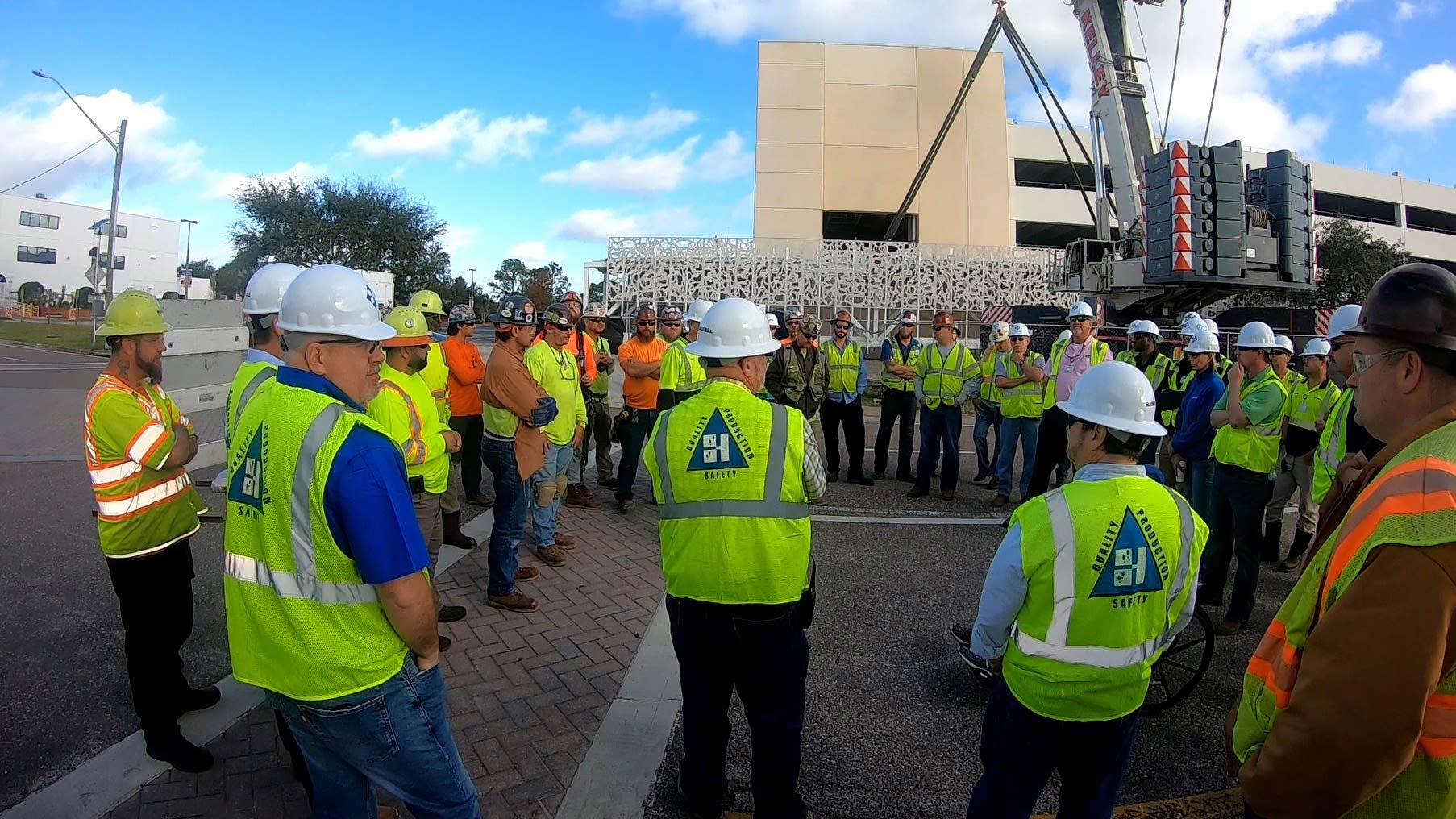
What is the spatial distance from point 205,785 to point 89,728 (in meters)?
0.89

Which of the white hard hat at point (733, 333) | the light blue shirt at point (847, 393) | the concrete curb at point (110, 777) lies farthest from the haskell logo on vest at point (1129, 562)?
the light blue shirt at point (847, 393)

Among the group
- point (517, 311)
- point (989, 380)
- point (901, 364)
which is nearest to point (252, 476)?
point (517, 311)

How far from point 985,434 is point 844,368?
1.88 metres

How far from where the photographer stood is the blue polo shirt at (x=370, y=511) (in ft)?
5.88

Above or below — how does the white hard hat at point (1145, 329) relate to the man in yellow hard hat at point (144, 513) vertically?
above

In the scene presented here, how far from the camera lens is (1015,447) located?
8.41 metres

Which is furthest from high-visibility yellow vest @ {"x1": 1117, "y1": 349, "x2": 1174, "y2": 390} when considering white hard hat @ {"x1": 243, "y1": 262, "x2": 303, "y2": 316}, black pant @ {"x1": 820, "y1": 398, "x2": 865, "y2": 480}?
white hard hat @ {"x1": 243, "y1": 262, "x2": 303, "y2": 316}

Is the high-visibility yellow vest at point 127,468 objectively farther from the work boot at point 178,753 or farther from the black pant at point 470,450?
the black pant at point 470,450

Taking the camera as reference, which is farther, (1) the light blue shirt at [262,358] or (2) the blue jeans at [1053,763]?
(1) the light blue shirt at [262,358]

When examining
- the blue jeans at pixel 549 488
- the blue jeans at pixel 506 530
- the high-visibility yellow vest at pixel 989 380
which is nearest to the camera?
the blue jeans at pixel 506 530

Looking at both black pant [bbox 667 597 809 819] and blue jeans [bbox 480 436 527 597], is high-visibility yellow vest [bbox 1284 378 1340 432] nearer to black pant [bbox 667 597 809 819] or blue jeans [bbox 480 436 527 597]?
black pant [bbox 667 597 809 819]

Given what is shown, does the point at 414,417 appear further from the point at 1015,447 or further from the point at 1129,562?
the point at 1015,447

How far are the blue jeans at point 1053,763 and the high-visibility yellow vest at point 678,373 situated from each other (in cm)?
499

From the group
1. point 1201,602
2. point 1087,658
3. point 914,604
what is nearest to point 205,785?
point 1087,658
